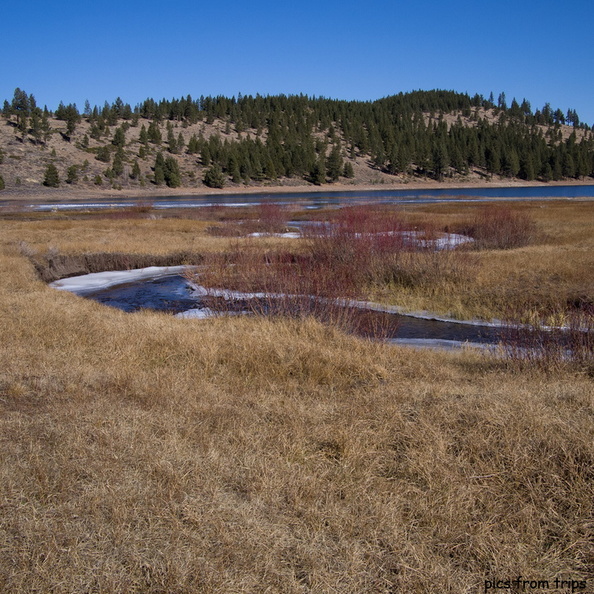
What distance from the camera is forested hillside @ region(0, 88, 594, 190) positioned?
8825 cm

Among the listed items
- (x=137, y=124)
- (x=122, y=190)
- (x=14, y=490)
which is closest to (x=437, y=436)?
(x=14, y=490)

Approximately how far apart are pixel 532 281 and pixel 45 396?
14.6m

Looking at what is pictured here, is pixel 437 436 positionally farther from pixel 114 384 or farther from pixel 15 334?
pixel 15 334

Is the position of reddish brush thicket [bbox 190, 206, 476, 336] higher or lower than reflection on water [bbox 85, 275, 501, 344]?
higher

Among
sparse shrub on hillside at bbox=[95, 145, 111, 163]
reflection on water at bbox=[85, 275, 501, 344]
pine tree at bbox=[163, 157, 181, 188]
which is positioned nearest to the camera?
reflection on water at bbox=[85, 275, 501, 344]

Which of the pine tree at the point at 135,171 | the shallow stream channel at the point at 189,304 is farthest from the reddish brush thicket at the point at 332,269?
the pine tree at the point at 135,171

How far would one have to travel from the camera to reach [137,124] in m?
119

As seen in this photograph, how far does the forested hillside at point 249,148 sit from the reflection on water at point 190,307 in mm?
65833

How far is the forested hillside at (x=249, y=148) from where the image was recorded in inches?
3474

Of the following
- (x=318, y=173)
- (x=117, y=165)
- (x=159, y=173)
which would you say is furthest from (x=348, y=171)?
(x=117, y=165)

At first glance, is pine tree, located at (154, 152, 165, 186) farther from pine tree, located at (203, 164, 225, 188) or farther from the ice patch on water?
the ice patch on water

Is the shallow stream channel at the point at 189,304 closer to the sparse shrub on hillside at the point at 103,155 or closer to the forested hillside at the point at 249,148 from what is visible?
the forested hillside at the point at 249,148

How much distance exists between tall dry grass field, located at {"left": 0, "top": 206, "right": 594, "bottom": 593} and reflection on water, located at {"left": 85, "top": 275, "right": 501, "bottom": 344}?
416 centimetres

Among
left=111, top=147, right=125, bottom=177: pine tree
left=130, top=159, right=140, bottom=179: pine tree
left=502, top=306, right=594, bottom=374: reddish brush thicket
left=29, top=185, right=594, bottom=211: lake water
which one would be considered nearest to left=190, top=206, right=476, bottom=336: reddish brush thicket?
left=502, top=306, right=594, bottom=374: reddish brush thicket
